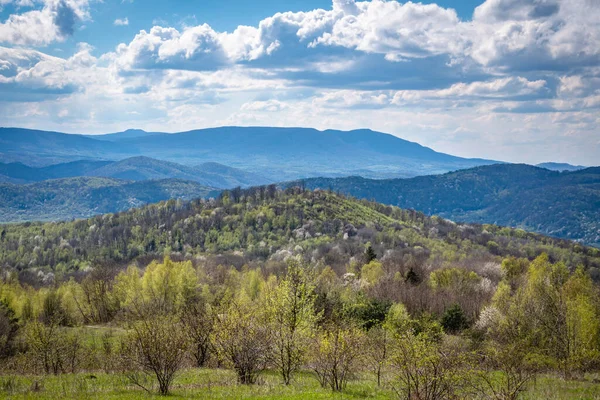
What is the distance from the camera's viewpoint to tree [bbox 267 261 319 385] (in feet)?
90.0

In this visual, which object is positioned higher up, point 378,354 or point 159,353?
Answer: point 159,353

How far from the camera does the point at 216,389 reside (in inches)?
944

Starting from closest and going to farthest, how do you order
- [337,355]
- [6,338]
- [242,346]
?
[337,355] → [242,346] → [6,338]

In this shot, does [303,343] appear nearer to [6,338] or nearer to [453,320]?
[453,320]

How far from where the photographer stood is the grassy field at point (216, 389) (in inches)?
848

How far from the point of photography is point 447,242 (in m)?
192

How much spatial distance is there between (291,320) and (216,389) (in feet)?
34.4

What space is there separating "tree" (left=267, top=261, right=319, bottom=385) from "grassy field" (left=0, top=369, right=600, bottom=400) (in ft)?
3.86

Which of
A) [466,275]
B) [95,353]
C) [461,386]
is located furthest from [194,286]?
[461,386]

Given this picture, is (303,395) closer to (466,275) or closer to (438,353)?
(438,353)

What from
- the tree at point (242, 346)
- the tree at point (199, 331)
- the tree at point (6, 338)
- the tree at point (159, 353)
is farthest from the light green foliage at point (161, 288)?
the tree at point (159, 353)

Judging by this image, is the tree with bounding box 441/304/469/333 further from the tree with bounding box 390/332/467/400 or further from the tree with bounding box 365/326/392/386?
the tree with bounding box 390/332/467/400

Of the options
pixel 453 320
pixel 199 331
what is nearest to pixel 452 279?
pixel 453 320

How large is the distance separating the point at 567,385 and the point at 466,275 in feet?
232
